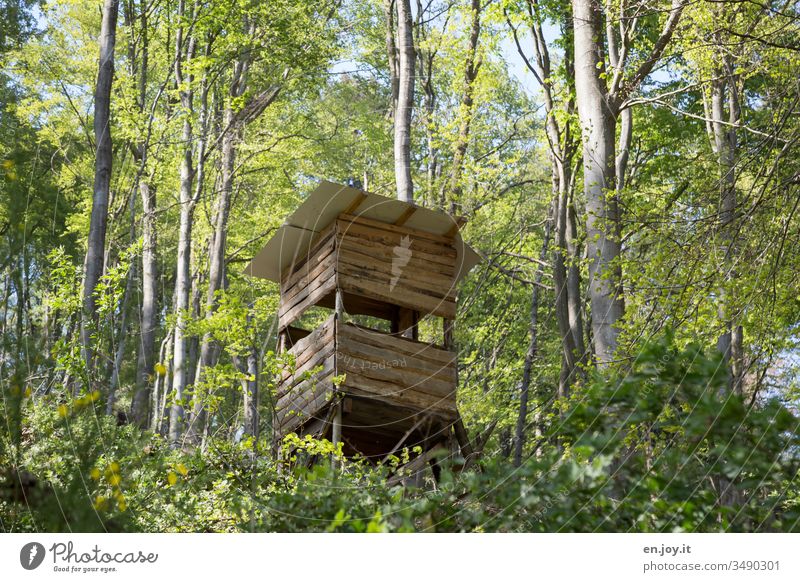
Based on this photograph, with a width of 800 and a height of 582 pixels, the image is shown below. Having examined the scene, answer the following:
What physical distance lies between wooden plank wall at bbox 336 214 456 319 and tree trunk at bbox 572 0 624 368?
1492 millimetres

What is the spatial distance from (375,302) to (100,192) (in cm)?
298

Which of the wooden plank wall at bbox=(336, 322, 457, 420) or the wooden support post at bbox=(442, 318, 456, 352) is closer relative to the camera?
the wooden plank wall at bbox=(336, 322, 457, 420)

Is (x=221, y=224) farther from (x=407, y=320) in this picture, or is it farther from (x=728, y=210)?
(x=728, y=210)

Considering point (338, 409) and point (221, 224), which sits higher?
point (221, 224)

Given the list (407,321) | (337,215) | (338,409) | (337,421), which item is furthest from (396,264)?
(337,421)

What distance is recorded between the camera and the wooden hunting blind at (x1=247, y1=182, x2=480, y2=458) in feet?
29.5

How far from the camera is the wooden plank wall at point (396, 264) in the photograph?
9117 mm

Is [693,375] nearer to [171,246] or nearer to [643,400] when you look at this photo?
[643,400]

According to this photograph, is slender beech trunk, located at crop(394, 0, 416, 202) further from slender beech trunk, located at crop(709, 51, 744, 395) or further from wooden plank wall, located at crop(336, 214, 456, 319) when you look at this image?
slender beech trunk, located at crop(709, 51, 744, 395)

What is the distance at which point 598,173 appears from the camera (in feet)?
28.0
